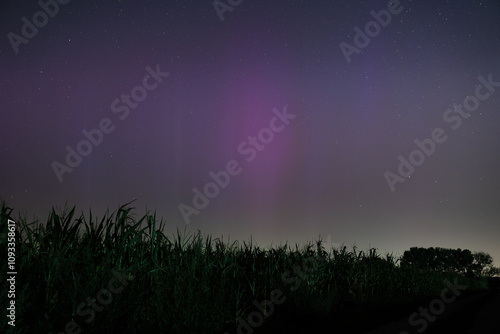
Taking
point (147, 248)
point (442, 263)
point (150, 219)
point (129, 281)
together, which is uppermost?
point (442, 263)

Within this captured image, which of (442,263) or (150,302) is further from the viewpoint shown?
(442,263)

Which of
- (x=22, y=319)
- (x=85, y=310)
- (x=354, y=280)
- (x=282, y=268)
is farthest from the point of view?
(x=354, y=280)

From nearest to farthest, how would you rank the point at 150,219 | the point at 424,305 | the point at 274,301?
the point at 150,219 → the point at 274,301 → the point at 424,305

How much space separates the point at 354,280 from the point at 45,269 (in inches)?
401

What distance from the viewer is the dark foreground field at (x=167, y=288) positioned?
5988 mm

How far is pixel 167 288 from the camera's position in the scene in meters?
7.34

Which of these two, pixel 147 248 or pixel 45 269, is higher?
pixel 147 248

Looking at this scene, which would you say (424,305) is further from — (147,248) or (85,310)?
(85,310)

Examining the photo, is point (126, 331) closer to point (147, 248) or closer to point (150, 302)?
point (150, 302)

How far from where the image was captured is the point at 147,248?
8.17 meters

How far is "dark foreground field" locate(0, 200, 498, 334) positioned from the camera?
5.99 m

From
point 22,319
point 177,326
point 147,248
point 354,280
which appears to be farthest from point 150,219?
point 354,280

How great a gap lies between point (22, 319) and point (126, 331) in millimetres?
1454

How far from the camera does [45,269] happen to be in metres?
6.19
